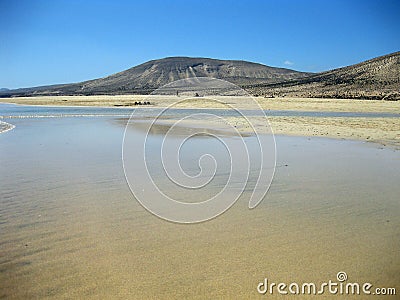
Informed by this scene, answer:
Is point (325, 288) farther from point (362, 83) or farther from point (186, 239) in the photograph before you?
point (362, 83)

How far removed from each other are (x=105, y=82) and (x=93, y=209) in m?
202

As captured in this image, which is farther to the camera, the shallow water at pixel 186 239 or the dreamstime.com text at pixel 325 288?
the shallow water at pixel 186 239

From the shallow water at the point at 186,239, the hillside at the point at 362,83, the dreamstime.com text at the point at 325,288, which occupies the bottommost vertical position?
the dreamstime.com text at the point at 325,288

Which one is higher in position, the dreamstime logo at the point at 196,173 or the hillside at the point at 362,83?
the hillside at the point at 362,83

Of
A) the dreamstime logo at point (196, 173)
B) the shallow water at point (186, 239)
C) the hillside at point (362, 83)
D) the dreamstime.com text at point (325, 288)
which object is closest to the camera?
the dreamstime.com text at point (325, 288)

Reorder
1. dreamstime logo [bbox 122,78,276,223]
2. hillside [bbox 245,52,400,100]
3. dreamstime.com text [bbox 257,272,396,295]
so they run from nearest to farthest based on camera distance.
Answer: dreamstime.com text [bbox 257,272,396,295] → dreamstime logo [bbox 122,78,276,223] → hillside [bbox 245,52,400,100]

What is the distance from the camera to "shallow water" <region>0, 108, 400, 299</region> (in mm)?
4016

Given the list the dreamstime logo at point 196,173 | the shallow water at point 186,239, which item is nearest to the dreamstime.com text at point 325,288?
the shallow water at point 186,239

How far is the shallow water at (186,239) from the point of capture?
402 cm

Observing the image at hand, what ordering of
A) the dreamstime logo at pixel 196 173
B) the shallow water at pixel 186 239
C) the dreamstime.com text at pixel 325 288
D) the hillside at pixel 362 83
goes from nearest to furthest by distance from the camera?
the dreamstime.com text at pixel 325 288 < the shallow water at pixel 186 239 < the dreamstime logo at pixel 196 173 < the hillside at pixel 362 83

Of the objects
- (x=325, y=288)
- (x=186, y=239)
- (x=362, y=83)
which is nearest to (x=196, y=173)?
(x=186, y=239)

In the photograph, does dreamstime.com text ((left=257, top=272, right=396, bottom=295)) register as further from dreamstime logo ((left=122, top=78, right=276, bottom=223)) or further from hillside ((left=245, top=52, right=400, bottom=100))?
hillside ((left=245, top=52, right=400, bottom=100))

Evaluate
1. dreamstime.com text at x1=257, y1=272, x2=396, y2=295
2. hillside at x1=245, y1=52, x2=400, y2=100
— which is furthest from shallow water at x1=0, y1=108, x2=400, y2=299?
hillside at x1=245, y1=52, x2=400, y2=100

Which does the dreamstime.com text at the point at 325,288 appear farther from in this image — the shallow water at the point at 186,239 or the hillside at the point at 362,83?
the hillside at the point at 362,83
